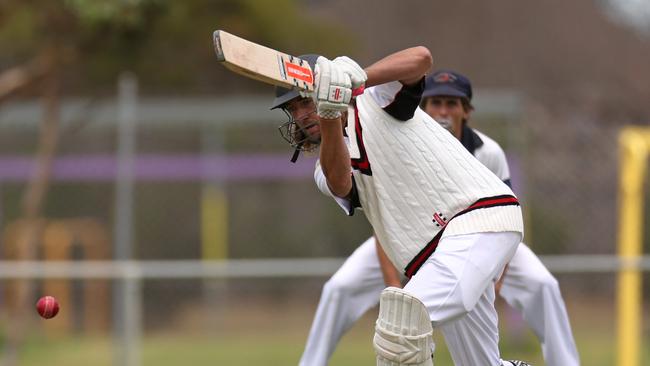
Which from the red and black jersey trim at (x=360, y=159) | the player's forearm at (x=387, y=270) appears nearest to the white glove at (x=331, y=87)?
the red and black jersey trim at (x=360, y=159)

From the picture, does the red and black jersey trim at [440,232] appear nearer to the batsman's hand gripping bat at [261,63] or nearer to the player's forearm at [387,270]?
the batsman's hand gripping bat at [261,63]

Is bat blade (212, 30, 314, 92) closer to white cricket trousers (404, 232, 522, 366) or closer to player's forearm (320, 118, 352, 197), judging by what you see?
player's forearm (320, 118, 352, 197)

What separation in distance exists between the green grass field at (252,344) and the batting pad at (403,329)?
4.74 m

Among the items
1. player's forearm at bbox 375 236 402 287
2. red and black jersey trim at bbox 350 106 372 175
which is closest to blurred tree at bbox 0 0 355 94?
player's forearm at bbox 375 236 402 287

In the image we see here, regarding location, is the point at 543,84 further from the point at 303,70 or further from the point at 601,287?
the point at 303,70

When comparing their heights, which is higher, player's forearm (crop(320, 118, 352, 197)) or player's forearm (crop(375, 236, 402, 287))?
player's forearm (crop(320, 118, 352, 197))

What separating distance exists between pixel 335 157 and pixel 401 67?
41 centimetres

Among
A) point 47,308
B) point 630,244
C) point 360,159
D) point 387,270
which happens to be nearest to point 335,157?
point 360,159

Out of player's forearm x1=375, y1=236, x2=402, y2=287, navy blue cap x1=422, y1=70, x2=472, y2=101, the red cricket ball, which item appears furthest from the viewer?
player's forearm x1=375, y1=236, x2=402, y2=287

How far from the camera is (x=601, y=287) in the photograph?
10312 millimetres

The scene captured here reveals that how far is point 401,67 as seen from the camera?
447 centimetres

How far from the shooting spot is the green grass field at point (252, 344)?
9.45 meters

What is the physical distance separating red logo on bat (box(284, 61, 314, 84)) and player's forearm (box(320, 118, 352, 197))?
0.66 ft

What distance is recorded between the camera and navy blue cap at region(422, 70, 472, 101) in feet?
19.4
